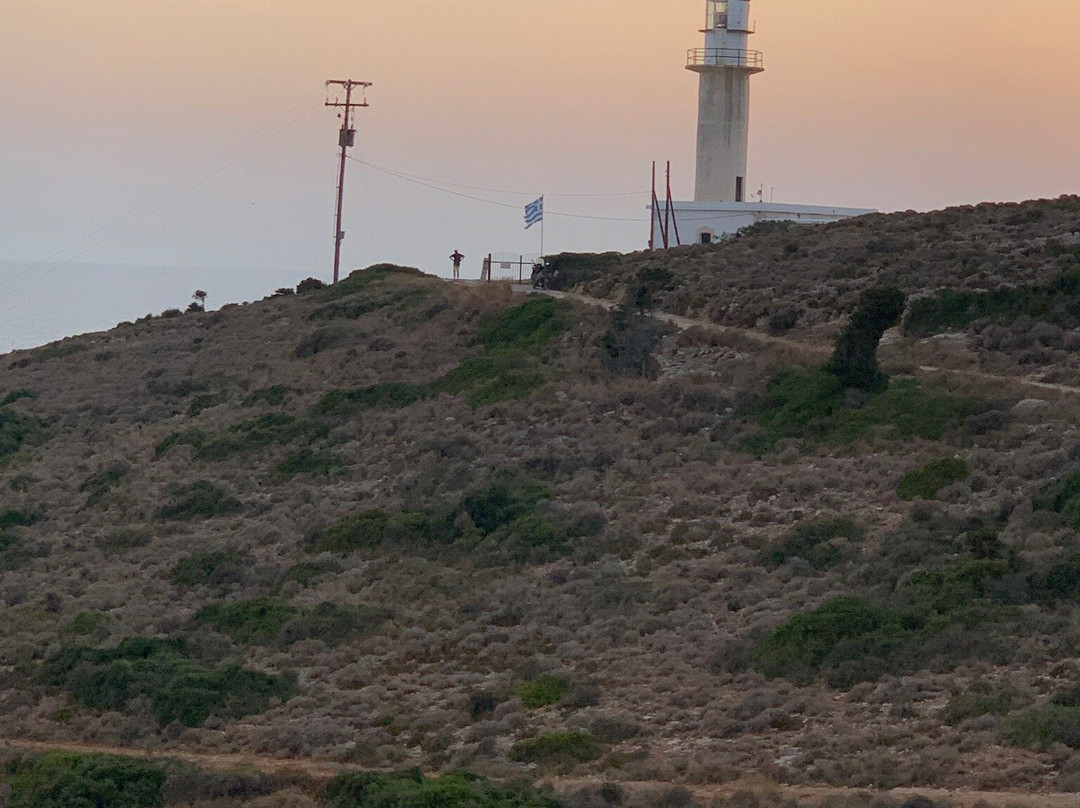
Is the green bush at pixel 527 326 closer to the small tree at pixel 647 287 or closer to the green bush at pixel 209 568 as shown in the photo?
the small tree at pixel 647 287

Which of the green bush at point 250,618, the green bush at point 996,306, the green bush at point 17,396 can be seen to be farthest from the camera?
the green bush at point 17,396

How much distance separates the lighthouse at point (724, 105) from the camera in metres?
61.5

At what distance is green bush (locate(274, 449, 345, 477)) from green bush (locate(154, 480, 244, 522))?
175 centimetres

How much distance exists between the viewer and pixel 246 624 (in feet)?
85.2

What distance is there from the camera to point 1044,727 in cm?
1556

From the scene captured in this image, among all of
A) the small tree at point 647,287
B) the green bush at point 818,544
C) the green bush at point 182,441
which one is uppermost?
the small tree at point 647,287

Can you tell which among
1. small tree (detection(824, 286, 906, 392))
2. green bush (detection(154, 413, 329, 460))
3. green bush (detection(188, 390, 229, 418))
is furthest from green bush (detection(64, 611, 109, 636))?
green bush (detection(188, 390, 229, 418))

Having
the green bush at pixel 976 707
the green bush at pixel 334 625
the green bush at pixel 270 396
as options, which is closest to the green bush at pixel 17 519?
the green bush at pixel 270 396

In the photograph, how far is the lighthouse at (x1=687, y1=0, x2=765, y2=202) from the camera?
61469mm

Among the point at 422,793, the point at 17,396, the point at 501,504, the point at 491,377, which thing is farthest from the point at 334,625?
the point at 17,396

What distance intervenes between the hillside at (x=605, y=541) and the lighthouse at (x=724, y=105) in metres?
11.9

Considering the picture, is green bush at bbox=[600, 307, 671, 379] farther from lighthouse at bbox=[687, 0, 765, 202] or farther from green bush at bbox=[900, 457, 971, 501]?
lighthouse at bbox=[687, 0, 765, 202]

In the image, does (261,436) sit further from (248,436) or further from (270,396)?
(270,396)

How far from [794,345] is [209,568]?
A: 51.8 feet
